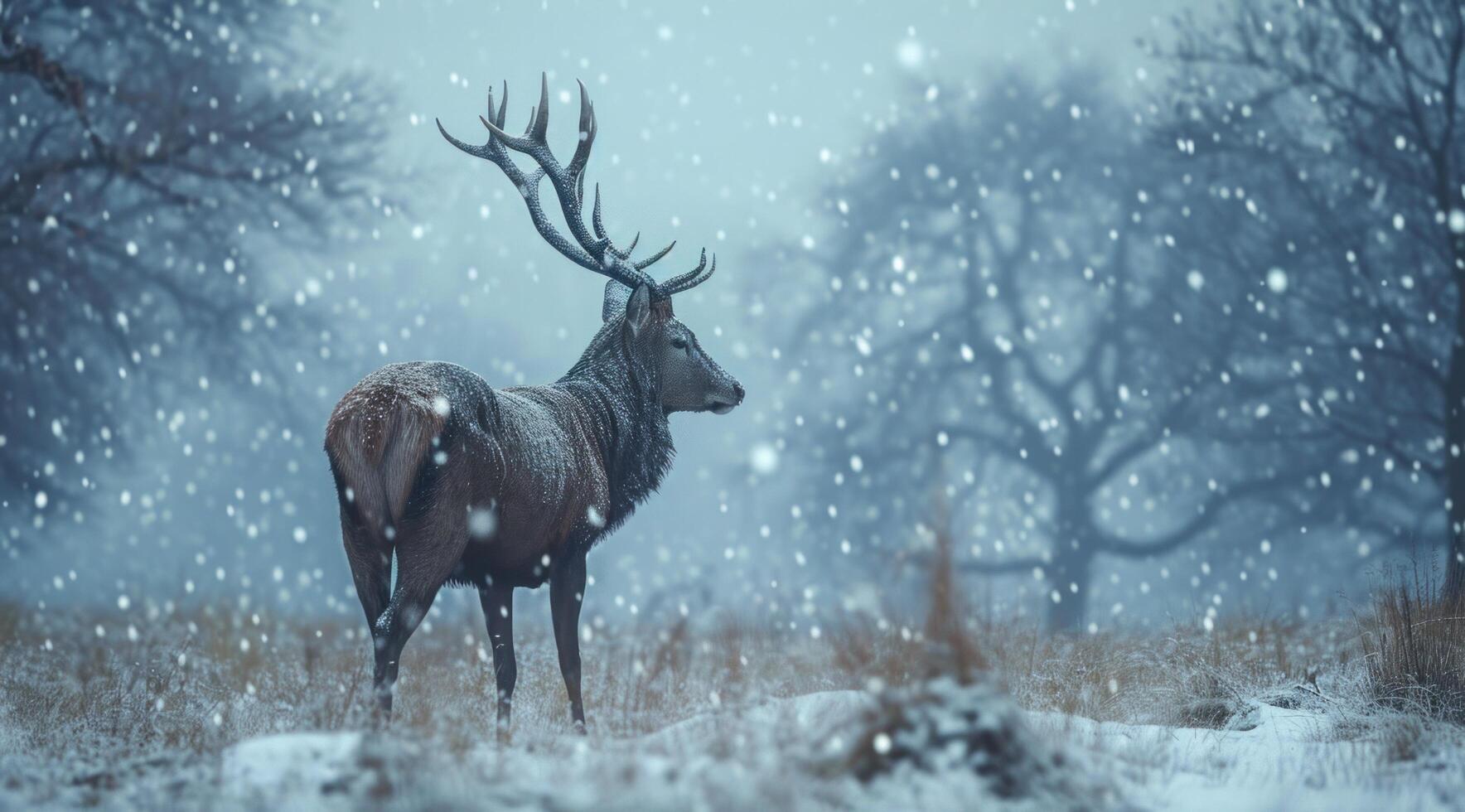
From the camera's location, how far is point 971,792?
2.99 m

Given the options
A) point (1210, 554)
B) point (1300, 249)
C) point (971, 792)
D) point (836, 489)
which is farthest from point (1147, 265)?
point (971, 792)

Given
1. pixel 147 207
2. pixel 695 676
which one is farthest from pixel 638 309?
pixel 147 207

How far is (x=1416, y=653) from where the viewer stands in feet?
18.2

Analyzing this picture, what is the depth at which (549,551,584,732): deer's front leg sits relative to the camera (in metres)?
5.52

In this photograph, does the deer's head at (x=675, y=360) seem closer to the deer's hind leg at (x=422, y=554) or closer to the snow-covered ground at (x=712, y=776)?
the deer's hind leg at (x=422, y=554)

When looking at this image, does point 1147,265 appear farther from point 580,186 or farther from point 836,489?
point 580,186

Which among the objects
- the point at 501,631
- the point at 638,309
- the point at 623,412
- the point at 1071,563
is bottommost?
the point at 501,631

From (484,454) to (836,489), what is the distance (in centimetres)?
1435

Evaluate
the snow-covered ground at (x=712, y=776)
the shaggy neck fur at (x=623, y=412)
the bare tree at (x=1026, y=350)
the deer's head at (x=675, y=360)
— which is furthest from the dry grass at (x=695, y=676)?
the bare tree at (x=1026, y=350)

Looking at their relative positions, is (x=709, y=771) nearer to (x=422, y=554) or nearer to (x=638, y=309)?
(x=422, y=554)

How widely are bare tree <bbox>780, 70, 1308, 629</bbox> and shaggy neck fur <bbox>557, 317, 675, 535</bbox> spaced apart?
38.3 ft

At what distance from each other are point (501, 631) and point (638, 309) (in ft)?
6.69

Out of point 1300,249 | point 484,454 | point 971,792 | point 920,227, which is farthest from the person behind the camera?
point 920,227

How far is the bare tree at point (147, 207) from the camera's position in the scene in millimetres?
12844
